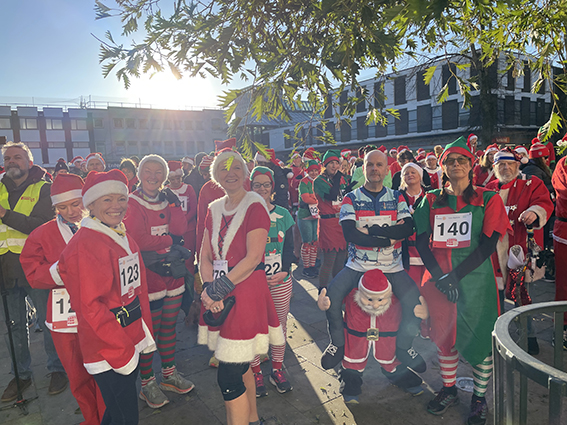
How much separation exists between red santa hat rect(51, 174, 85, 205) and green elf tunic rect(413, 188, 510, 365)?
288cm

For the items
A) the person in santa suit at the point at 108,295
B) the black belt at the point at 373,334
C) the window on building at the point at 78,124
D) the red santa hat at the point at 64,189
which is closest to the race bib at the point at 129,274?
the person in santa suit at the point at 108,295

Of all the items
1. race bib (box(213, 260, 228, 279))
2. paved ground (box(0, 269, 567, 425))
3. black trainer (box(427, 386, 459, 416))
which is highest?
race bib (box(213, 260, 228, 279))

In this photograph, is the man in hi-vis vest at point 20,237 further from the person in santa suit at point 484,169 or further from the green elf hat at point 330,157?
the person in santa suit at point 484,169

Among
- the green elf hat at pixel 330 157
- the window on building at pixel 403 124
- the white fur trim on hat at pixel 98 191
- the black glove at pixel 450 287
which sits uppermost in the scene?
the window on building at pixel 403 124

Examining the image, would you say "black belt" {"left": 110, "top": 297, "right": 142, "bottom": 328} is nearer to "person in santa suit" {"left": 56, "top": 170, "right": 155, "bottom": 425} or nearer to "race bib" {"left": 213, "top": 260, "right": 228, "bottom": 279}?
"person in santa suit" {"left": 56, "top": 170, "right": 155, "bottom": 425}

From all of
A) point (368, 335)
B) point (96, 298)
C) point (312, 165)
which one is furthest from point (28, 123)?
point (368, 335)

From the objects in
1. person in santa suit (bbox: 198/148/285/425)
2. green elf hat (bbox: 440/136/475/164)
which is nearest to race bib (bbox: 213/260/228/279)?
Result: person in santa suit (bbox: 198/148/285/425)

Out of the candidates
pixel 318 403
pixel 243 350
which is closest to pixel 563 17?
pixel 243 350

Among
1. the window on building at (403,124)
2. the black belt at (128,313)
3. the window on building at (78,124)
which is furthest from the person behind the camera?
the window on building at (78,124)

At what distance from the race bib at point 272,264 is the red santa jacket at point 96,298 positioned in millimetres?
1599

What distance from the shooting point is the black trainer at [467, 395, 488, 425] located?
307 centimetres

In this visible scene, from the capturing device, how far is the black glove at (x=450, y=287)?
9.99ft

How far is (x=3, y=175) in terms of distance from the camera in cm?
395

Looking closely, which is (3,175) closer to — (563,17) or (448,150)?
(448,150)
